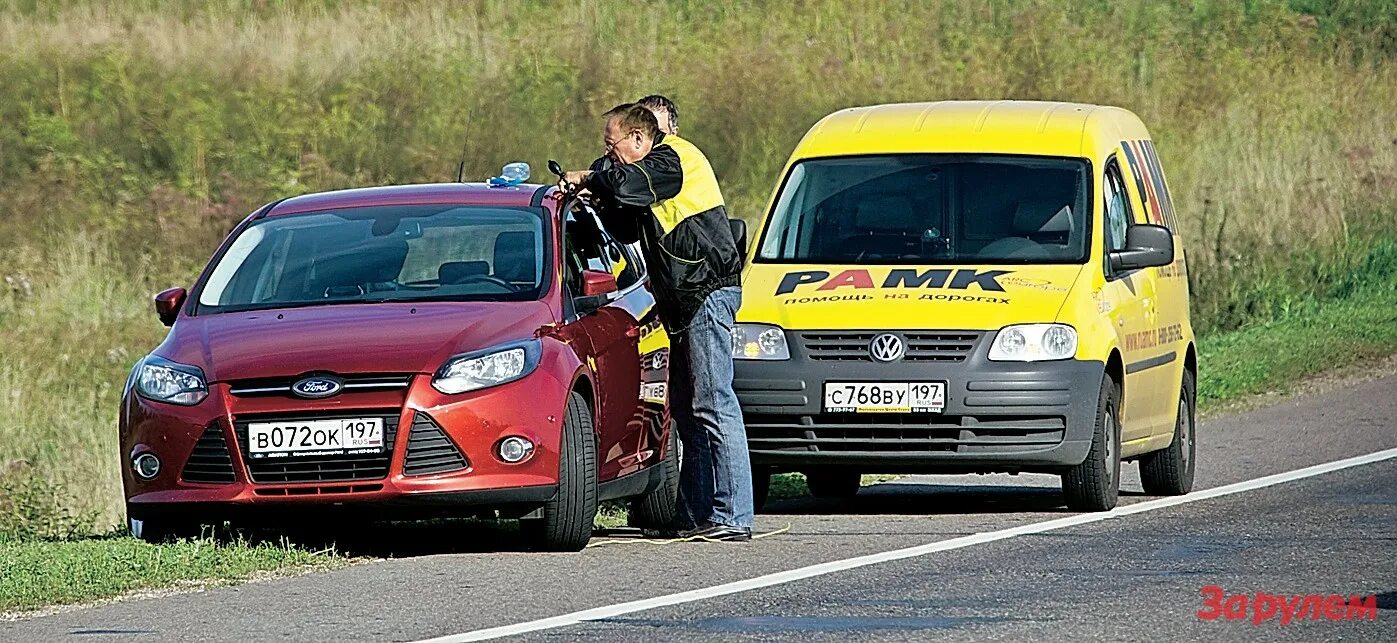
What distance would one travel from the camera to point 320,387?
32.4 ft

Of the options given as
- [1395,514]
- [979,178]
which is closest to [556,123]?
[979,178]

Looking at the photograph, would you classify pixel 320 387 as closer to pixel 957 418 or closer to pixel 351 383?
pixel 351 383

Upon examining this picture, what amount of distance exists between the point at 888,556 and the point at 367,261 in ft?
9.11

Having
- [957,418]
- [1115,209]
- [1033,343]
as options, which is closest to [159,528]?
[957,418]

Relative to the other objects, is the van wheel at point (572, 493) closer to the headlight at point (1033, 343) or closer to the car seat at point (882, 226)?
the headlight at point (1033, 343)

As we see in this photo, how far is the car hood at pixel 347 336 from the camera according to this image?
9.97m

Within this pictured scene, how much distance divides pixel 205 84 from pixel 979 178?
48.2 feet

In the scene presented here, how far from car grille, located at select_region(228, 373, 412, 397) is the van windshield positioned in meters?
3.30

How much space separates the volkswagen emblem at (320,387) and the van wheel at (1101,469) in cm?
364

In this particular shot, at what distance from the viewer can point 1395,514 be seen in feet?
37.1

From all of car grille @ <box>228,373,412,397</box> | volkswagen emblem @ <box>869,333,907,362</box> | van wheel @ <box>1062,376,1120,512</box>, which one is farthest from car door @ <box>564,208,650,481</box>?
van wheel @ <box>1062,376,1120,512</box>

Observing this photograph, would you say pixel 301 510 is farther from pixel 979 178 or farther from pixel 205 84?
pixel 205 84

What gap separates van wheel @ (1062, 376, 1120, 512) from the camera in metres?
11.8

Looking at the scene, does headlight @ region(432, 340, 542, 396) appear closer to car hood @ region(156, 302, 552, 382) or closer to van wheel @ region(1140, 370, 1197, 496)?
car hood @ region(156, 302, 552, 382)
